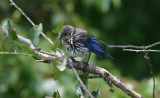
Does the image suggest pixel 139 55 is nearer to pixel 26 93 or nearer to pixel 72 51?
pixel 26 93

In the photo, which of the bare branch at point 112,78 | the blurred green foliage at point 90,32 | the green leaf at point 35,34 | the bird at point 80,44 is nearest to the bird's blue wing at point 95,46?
the bird at point 80,44

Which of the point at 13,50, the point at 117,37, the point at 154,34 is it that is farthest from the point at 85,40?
the point at 154,34

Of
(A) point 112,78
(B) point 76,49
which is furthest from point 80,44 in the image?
(A) point 112,78

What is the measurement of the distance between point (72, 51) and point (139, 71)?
473 cm

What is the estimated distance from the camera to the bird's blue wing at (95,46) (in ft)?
13.5

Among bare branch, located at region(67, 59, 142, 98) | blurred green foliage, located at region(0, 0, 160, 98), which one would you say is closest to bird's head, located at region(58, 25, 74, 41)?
blurred green foliage, located at region(0, 0, 160, 98)

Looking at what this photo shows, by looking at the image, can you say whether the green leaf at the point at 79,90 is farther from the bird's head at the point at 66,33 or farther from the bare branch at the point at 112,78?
the bird's head at the point at 66,33

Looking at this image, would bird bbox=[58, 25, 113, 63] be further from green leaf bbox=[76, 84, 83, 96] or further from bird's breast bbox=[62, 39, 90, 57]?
green leaf bbox=[76, 84, 83, 96]

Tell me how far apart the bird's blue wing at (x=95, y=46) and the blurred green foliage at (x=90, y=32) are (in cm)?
51

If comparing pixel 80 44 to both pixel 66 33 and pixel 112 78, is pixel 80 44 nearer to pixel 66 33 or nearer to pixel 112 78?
pixel 66 33

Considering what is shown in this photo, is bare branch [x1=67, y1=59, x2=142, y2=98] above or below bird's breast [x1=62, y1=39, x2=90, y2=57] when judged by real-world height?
below

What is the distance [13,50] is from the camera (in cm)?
245

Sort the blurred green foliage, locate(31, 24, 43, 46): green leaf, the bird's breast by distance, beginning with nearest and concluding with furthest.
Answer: locate(31, 24, 43, 46): green leaf
the bird's breast
the blurred green foliage

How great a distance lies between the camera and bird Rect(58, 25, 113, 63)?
4.10m
